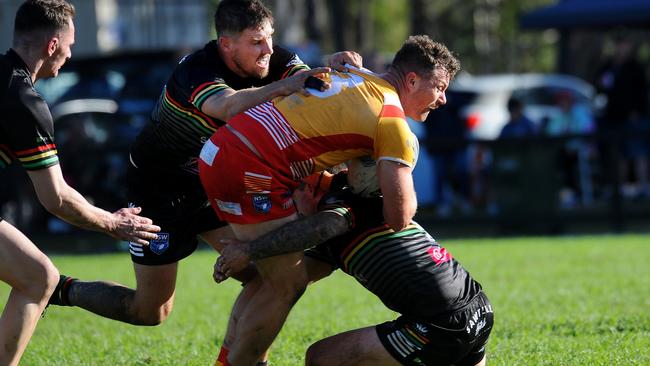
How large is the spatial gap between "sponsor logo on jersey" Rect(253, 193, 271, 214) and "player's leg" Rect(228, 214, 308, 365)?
2.6 inches

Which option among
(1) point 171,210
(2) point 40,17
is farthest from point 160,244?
(2) point 40,17

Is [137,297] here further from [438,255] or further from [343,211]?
[438,255]

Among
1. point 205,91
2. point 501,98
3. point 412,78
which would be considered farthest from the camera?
point 501,98

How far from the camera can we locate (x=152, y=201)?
6.44 m

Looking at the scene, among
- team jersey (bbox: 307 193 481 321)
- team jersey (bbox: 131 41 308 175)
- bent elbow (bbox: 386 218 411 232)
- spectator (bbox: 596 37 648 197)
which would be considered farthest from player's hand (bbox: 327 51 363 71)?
spectator (bbox: 596 37 648 197)

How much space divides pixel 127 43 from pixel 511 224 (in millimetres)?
14353

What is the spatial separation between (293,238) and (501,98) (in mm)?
15587

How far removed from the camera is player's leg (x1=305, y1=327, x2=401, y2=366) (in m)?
5.21

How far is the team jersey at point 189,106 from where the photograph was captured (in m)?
5.73

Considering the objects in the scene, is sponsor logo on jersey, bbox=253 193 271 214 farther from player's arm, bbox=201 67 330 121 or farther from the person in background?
the person in background

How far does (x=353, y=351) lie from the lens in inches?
206

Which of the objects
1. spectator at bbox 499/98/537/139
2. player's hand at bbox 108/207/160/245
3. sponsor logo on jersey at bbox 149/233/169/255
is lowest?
spectator at bbox 499/98/537/139

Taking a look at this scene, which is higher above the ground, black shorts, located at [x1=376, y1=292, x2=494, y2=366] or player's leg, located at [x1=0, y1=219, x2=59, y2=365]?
player's leg, located at [x1=0, y1=219, x2=59, y2=365]

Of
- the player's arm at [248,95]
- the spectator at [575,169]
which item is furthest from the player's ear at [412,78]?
the spectator at [575,169]
